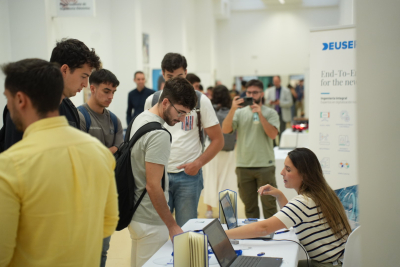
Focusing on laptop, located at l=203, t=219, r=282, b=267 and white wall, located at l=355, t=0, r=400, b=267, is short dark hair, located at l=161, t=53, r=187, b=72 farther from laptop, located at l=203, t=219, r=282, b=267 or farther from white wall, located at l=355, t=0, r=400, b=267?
white wall, located at l=355, t=0, r=400, b=267

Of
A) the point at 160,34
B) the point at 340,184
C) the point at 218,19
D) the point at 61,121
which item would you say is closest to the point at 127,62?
the point at 160,34

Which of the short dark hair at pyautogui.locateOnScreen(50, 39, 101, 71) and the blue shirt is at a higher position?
the short dark hair at pyautogui.locateOnScreen(50, 39, 101, 71)

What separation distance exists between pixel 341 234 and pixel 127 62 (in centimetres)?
708

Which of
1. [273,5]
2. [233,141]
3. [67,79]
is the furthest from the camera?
[273,5]

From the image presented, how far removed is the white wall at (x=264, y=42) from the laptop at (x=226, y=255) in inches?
583

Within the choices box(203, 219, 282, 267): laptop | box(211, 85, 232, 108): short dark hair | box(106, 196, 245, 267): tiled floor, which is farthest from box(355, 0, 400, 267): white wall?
box(211, 85, 232, 108): short dark hair

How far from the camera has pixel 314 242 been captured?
2309mm

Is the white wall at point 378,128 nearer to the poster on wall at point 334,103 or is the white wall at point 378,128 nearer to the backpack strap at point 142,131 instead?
the backpack strap at point 142,131

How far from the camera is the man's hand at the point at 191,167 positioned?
2.82 meters

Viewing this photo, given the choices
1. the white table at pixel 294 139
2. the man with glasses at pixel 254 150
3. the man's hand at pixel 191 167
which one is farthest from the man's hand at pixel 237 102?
the white table at pixel 294 139

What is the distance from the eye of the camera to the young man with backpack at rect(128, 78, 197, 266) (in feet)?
6.93

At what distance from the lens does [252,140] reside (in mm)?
4125

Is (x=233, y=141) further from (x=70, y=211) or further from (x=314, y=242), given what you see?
(x=70, y=211)

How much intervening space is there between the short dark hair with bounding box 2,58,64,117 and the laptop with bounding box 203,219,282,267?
0.97 meters
